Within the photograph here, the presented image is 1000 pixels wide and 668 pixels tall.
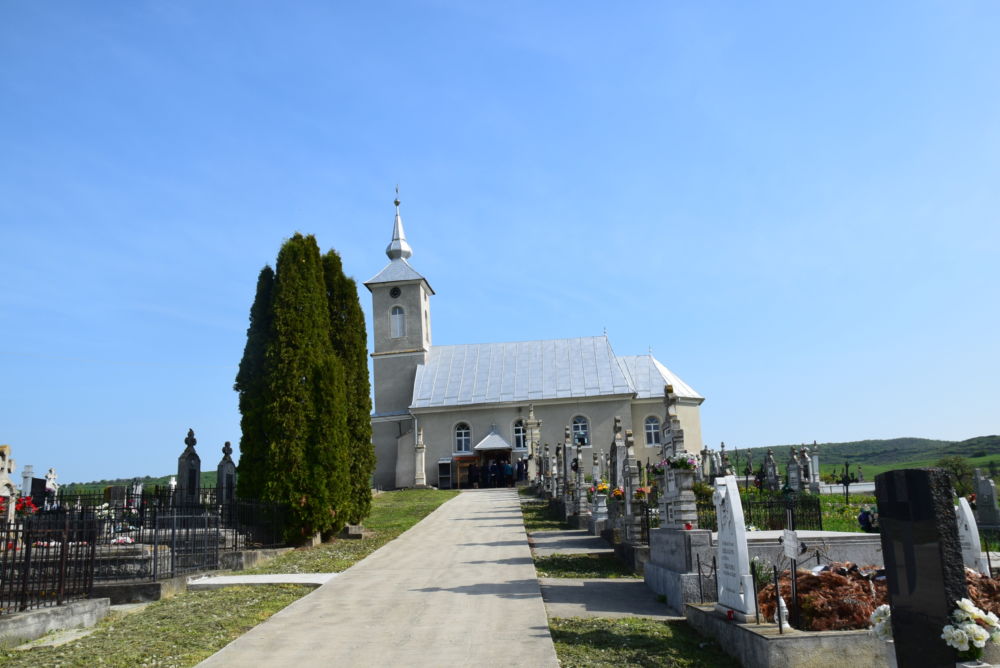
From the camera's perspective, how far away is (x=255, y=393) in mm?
18438

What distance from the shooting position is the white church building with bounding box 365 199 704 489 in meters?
48.9

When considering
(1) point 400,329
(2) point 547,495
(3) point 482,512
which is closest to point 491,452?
(1) point 400,329

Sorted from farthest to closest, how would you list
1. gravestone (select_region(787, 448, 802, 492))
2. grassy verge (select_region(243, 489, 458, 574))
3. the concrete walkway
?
gravestone (select_region(787, 448, 802, 492)) < grassy verge (select_region(243, 489, 458, 574)) < the concrete walkway

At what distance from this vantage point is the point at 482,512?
1073 inches

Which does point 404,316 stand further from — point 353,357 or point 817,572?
point 817,572

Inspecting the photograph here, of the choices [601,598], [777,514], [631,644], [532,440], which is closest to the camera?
[631,644]

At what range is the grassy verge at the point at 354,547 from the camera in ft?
46.6

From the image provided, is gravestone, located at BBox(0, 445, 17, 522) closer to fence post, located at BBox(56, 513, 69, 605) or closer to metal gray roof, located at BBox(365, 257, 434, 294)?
fence post, located at BBox(56, 513, 69, 605)

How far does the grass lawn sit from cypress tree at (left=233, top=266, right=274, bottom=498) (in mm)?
3655

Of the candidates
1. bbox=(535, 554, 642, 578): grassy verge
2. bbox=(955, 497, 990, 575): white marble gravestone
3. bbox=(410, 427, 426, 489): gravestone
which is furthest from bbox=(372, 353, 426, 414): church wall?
bbox=(955, 497, 990, 575): white marble gravestone

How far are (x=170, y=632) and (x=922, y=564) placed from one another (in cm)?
747

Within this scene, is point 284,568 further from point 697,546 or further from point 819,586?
point 819,586

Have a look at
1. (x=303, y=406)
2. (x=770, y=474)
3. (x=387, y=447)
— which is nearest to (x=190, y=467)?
(x=303, y=406)

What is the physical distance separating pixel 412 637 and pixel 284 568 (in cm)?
691
